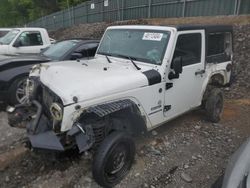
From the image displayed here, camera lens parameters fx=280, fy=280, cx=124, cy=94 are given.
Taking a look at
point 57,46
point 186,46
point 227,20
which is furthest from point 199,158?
point 227,20

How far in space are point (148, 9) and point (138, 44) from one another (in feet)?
45.2

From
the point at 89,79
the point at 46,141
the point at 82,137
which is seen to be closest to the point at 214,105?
the point at 89,79

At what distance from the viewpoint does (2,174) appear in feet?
12.6

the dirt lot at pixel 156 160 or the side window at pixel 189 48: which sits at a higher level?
the side window at pixel 189 48

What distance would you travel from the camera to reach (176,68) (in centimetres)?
408

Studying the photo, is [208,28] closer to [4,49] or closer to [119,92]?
[119,92]

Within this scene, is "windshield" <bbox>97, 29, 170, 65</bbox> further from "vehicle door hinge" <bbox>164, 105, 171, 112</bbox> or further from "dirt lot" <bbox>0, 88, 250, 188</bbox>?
"dirt lot" <bbox>0, 88, 250, 188</bbox>

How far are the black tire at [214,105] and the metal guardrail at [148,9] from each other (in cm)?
714

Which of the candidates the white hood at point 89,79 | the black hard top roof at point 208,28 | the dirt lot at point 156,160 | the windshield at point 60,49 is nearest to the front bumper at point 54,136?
the white hood at point 89,79

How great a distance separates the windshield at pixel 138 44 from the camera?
4270 millimetres

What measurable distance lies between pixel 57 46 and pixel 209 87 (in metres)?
4.12

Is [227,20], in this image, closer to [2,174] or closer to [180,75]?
[180,75]

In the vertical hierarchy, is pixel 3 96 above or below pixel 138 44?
below

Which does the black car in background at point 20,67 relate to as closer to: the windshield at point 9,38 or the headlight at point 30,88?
the headlight at point 30,88
